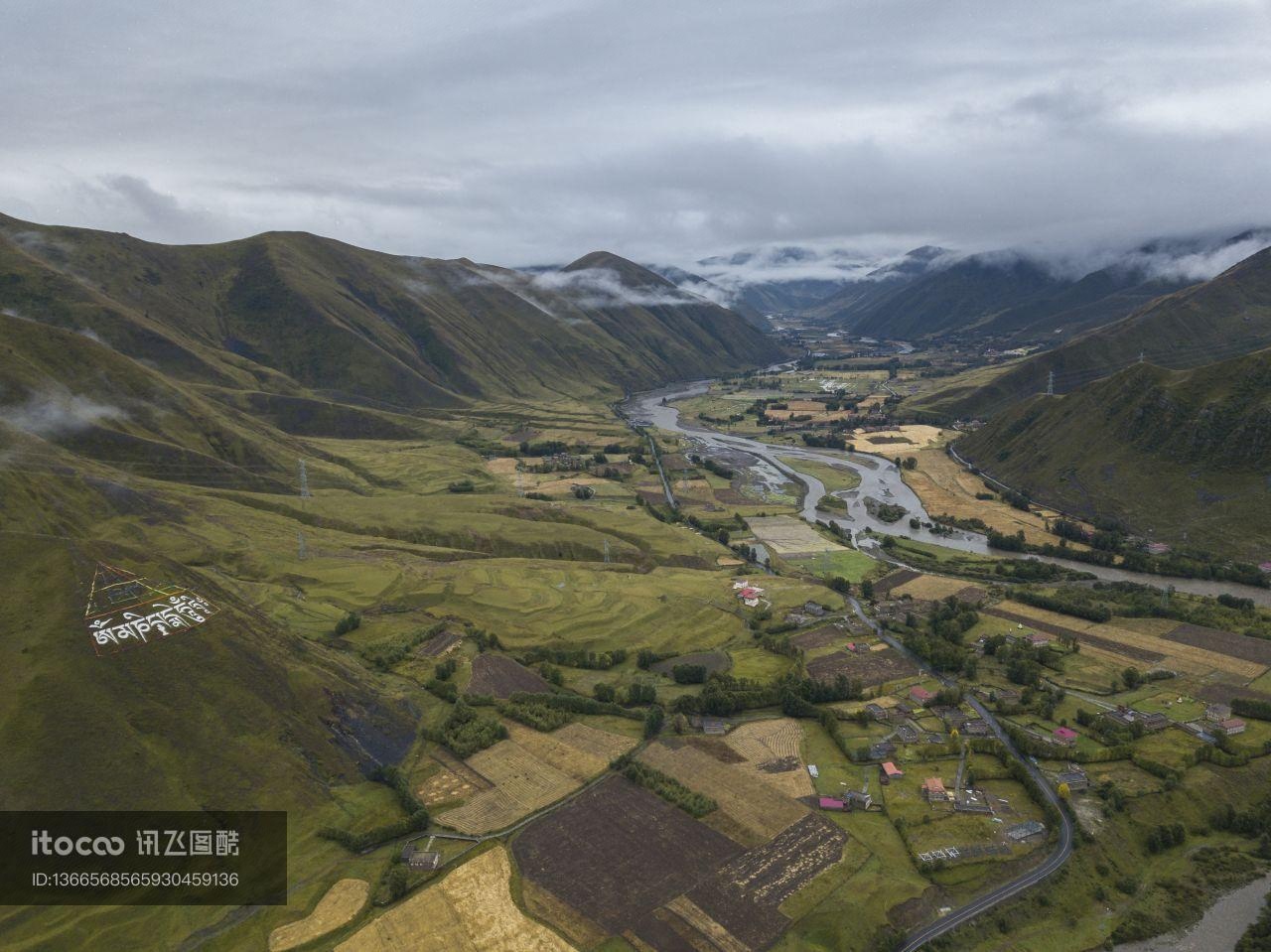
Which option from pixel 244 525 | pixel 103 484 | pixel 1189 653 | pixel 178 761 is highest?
pixel 103 484

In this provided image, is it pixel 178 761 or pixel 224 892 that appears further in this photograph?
pixel 178 761

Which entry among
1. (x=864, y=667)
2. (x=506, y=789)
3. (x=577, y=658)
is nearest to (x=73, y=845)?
(x=506, y=789)

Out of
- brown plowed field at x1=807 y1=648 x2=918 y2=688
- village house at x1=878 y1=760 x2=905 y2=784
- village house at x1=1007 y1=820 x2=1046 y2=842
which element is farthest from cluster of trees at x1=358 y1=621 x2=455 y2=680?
village house at x1=1007 y1=820 x2=1046 y2=842

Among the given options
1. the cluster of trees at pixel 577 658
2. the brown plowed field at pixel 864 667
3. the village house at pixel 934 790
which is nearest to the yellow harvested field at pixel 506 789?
the cluster of trees at pixel 577 658

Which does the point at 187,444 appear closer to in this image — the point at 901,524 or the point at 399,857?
the point at 399,857

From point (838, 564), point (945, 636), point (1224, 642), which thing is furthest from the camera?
point (838, 564)

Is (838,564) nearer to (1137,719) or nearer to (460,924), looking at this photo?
(1137,719)

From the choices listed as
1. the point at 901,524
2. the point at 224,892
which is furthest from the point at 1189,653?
the point at 224,892
